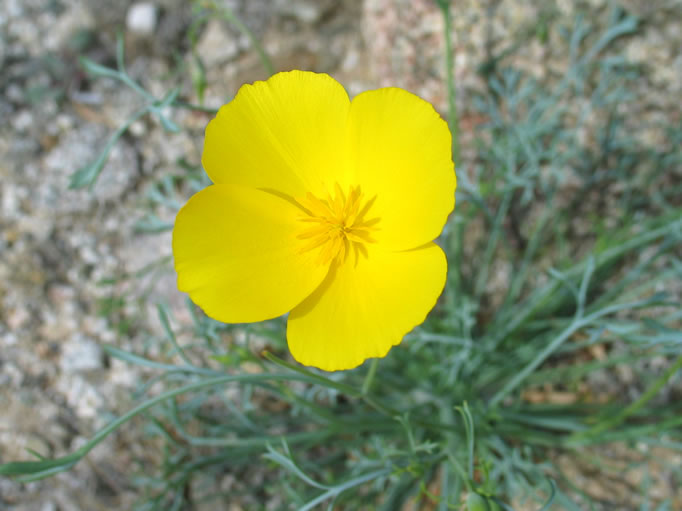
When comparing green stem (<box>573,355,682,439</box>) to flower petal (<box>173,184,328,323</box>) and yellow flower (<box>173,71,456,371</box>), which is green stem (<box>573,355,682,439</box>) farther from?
flower petal (<box>173,184,328,323</box>)

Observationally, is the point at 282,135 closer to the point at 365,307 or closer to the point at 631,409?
the point at 365,307

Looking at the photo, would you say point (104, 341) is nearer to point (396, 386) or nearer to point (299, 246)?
point (396, 386)

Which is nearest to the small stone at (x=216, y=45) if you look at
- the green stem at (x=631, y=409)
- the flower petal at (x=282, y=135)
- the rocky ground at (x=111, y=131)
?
the rocky ground at (x=111, y=131)

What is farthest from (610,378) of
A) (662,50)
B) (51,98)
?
(51,98)

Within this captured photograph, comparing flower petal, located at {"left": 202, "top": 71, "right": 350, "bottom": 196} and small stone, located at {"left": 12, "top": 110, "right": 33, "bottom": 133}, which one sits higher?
small stone, located at {"left": 12, "top": 110, "right": 33, "bottom": 133}

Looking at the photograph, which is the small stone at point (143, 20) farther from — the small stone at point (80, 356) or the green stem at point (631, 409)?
the green stem at point (631, 409)

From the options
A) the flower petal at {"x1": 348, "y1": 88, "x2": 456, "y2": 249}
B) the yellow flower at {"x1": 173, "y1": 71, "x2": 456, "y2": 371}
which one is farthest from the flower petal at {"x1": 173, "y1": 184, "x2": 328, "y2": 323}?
the flower petal at {"x1": 348, "y1": 88, "x2": 456, "y2": 249}
